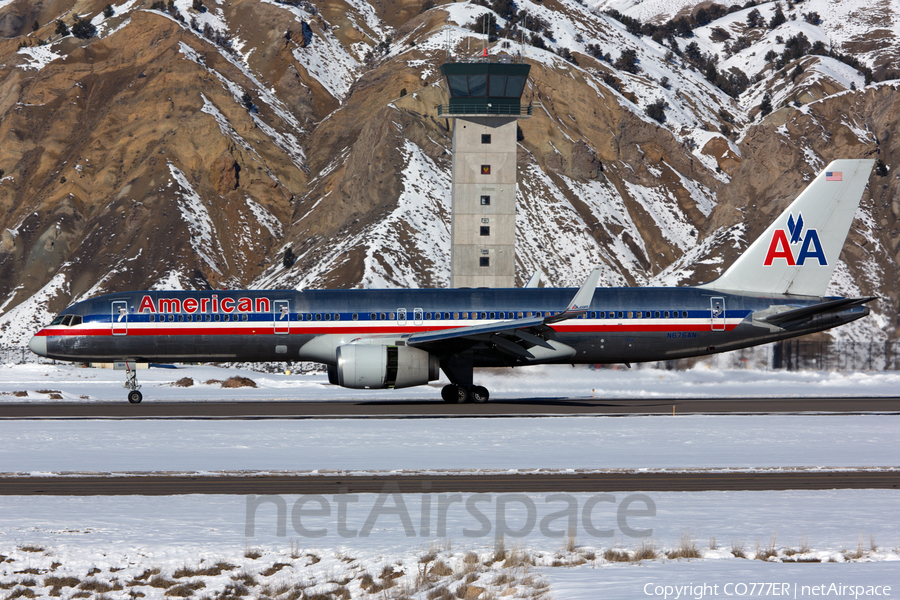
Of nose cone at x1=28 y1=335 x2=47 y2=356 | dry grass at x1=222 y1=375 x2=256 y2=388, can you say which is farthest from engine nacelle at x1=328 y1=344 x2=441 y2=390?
dry grass at x1=222 y1=375 x2=256 y2=388

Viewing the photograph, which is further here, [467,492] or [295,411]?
[295,411]

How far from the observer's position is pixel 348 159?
4980 inches

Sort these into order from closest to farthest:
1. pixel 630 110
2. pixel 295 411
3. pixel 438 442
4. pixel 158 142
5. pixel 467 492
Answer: pixel 467 492 → pixel 438 442 → pixel 295 411 → pixel 158 142 → pixel 630 110

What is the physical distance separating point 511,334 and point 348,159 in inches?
3801

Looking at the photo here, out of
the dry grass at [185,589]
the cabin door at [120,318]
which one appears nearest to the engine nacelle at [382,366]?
the cabin door at [120,318]

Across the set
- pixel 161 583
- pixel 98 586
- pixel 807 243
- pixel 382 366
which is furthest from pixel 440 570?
pixel 807 243

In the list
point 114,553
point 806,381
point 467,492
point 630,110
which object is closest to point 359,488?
point 467,492

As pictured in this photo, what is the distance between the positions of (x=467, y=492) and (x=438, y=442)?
689cm

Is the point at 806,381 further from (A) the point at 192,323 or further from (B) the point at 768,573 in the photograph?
(B) the point at 768,573

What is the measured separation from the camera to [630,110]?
138 metres

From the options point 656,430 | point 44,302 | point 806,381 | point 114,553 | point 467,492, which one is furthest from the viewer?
point 44,302

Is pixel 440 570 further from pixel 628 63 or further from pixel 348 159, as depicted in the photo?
pixel 628 63

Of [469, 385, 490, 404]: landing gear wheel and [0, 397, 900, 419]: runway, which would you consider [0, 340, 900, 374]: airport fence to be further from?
[469, 385, 490, 404]: landing gear wheel

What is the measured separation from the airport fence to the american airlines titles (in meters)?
33.3
